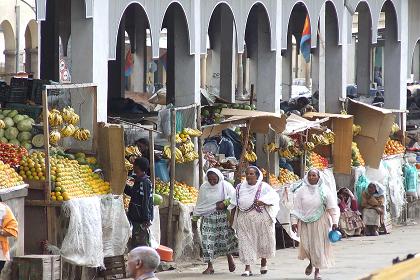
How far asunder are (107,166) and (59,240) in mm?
1340

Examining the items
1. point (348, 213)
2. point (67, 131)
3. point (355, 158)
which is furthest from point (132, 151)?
point (355, 158)

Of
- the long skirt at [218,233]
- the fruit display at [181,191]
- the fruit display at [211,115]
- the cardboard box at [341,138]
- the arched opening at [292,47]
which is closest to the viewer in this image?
the long skirt at [218,233]

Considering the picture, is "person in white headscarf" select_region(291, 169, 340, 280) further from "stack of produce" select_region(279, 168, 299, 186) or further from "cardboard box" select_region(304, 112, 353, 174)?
"cardboard box" select_region(304, 112, 353, 174)

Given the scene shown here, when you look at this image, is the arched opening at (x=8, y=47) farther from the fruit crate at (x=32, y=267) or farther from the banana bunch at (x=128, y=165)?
the fruit crate at (x=32, y=267)

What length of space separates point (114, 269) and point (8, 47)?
23.0m

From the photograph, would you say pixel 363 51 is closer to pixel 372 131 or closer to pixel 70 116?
pixel 372 131

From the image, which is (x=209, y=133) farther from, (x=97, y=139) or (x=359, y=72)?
(x=359, y=72)

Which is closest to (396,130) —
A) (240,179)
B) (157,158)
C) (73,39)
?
(240,179)

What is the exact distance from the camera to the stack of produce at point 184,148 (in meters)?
15.4

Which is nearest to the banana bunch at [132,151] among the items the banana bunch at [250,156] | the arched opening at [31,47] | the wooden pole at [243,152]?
the wooden pole at [243,152]

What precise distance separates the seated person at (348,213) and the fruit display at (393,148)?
2.62m

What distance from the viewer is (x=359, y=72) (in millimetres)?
25625

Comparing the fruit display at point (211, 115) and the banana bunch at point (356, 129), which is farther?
the banana bunch at point (356, 129)

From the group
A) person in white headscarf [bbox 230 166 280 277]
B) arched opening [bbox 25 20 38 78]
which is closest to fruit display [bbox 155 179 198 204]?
person in white headscarf [bbox 230 166 280 277]
